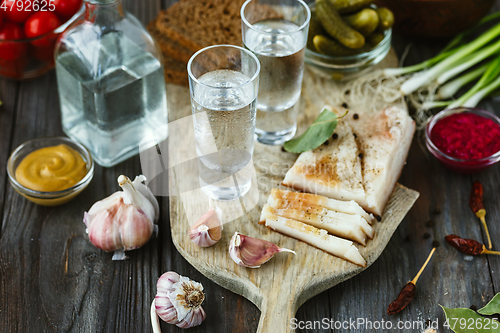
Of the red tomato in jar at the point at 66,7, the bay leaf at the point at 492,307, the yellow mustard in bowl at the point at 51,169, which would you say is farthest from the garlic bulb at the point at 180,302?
the red tomato in jar at the point at 66,7

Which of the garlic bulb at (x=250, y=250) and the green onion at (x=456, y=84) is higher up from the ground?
the green onion at (x=456, y=84)

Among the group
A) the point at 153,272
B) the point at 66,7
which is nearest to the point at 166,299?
the point at 153,272

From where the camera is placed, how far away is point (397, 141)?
7.46ft

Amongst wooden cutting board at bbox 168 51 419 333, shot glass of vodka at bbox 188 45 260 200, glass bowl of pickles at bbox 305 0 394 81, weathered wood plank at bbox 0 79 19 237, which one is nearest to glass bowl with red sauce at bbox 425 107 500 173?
wooden cutting board at bbox 168 51 419 333

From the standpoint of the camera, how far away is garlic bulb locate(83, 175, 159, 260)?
6.51ft

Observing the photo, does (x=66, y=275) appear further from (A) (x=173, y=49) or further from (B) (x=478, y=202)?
(B) (x=478, y=202)

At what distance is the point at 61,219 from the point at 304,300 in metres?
1.13

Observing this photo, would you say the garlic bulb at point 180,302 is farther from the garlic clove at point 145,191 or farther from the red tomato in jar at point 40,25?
the red tomato in jar at point 40,25

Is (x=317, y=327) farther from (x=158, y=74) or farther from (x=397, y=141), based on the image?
(x=158, y=74)

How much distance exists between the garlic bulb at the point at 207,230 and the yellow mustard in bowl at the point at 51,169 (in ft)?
2.02

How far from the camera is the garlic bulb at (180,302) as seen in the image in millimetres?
1807

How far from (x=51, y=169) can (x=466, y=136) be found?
1.94 meters

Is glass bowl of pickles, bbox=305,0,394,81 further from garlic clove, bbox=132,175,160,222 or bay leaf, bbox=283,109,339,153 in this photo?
garlic clove, bbox=132,175,160,222

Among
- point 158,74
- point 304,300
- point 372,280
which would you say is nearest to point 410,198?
point 372,280
